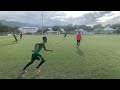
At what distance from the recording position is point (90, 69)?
9.90 m

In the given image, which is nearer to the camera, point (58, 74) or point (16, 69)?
point (58, 74)

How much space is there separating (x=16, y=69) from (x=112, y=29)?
3755 centimetres
